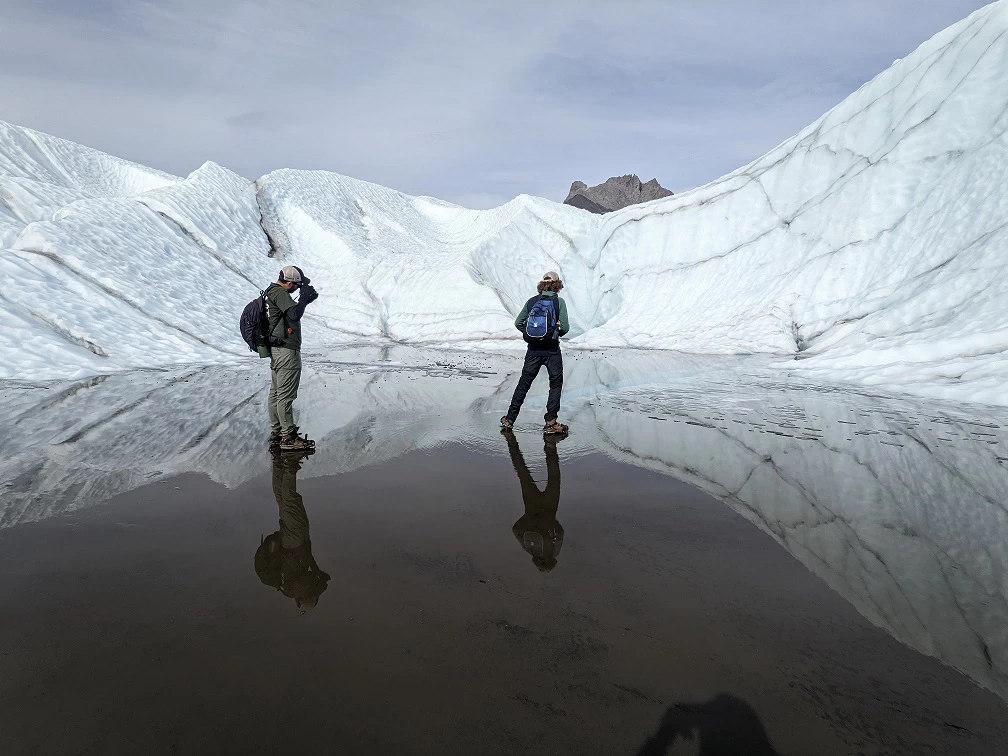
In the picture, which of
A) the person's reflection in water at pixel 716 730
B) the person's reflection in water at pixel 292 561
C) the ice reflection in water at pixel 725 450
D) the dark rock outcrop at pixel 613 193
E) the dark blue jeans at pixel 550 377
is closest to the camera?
the person's reflection in water at pixel 716 730

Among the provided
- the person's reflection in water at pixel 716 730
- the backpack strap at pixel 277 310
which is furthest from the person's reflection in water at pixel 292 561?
the backpack strap at pixel 277 310

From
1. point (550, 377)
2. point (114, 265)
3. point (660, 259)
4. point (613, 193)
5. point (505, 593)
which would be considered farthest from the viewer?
point (613, 193)

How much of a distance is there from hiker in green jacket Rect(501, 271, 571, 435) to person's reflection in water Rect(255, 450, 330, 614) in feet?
10.0

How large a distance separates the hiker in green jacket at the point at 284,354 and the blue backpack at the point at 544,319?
8.24ft

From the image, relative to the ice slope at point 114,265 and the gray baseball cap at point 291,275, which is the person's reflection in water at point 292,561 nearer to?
the gray baseball cap at point 291,275

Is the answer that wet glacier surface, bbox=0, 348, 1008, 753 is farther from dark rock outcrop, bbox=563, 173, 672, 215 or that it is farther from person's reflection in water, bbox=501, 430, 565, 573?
dark rock outcrop, bbox=563, 173, 672, 215

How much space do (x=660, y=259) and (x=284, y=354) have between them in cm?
1711

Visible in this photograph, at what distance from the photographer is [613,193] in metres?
65.4

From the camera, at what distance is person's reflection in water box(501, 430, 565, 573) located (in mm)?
3479

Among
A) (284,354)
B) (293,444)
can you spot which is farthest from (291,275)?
(293,444)

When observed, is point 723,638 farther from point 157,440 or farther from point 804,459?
point 157,440

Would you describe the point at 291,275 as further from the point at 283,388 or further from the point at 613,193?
the point at 613,193

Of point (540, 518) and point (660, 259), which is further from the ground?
point (660, 259)

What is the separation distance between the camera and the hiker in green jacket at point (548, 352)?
21.6 ft
